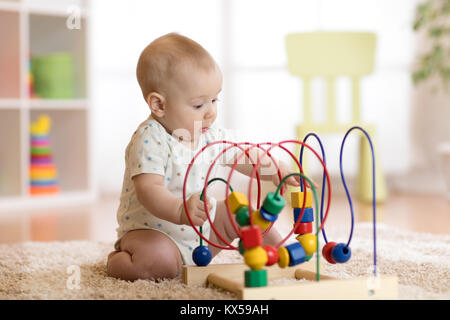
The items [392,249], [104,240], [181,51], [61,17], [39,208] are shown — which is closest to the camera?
[181,51]

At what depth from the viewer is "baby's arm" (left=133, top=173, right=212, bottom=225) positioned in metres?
1.00

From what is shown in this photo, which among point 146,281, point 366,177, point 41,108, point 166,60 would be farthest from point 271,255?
point 41,108

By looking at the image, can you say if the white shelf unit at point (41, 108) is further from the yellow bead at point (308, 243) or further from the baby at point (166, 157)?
the yellow bead at point (308, 243)

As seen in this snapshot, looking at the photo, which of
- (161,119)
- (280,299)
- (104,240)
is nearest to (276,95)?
(104,240)

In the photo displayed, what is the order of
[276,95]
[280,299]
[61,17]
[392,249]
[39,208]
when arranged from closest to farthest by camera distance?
[280,299] → [392,249] → [39,208] → [61,17] → [276,95]

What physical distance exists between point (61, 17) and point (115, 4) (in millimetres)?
281

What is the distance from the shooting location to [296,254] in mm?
950

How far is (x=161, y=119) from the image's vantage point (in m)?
1.17

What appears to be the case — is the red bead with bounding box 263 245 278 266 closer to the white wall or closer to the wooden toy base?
the wooden toy base

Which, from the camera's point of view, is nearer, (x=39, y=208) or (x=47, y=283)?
(x=47, y=283)

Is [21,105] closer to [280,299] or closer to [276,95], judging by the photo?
[276,95]

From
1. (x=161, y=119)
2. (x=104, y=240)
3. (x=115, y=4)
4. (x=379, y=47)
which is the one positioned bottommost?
(x=104, y=240)

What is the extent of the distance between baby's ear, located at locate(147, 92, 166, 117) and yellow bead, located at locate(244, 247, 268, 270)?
343 millimetres

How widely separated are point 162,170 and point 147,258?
148mm
